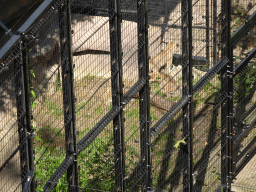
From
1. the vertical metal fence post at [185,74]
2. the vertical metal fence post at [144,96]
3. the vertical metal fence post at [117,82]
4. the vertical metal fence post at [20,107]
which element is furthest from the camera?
the vertical metal fence post at [185,74]

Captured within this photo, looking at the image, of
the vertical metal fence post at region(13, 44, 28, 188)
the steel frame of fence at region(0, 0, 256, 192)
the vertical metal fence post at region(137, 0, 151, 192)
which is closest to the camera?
the vertical metal fence post at region(13, 44, 28, 188)

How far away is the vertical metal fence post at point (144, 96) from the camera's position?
393cm

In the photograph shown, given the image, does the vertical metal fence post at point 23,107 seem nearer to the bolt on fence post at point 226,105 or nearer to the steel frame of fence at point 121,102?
the steel frame of fence at point 121,102

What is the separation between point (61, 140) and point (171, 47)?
2141 millimetres

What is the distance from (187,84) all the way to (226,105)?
0.71m

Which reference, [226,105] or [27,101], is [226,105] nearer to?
[226,105]

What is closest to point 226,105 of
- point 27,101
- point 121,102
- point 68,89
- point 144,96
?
point 144,96

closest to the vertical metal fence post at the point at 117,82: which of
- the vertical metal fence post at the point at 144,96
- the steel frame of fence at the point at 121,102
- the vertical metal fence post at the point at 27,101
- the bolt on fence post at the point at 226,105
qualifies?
the steel frame of fence at the point at 121,102

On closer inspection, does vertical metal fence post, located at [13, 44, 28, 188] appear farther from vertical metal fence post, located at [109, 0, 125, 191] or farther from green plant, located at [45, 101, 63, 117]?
vertical metal fence post, located at [109, 0, 125, 191]

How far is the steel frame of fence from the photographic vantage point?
3381 millimetres

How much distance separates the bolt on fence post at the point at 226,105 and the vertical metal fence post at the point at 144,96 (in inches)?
46.6

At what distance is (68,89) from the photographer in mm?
3561

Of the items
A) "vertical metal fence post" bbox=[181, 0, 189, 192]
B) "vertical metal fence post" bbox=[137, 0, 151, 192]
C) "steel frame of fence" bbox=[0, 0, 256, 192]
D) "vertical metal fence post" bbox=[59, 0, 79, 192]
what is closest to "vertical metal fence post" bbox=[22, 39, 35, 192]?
"steel frame of fence" bbox=[0, 0, 256, 192]

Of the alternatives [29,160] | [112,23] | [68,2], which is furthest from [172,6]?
[29,160]
